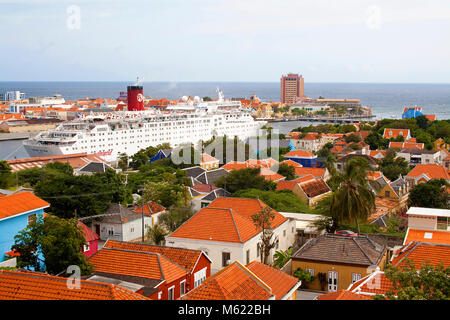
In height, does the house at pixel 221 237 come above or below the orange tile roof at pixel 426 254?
below

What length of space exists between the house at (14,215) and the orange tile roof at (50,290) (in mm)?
3919

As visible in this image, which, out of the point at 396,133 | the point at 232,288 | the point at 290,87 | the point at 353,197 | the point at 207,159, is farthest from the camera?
the point at 290,87

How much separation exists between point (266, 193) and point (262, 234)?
4.85m

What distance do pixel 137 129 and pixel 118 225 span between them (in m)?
27.8

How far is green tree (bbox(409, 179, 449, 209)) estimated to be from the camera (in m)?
17.2

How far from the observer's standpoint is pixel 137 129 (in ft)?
135

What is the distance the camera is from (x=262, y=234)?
11312 millimetres

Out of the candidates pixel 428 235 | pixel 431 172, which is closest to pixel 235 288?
pixel 428 235

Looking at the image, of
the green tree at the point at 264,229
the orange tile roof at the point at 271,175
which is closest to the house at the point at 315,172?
the orange tile roof at the point at 271,175

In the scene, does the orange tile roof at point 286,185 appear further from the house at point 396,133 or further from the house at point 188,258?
the house at point 396,133

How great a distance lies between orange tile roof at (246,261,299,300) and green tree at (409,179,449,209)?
11.1 m

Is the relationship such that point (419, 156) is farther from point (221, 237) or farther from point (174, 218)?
point (221, 237)

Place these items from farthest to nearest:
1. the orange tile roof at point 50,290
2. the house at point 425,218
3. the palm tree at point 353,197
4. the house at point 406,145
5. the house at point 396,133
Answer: the house at point 396,133, the house at point 406,145, the palm tree at point 353,197, the house at point 425,218, the orange tile roof at point 50,290

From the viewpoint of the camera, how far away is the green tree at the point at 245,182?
1856cm
